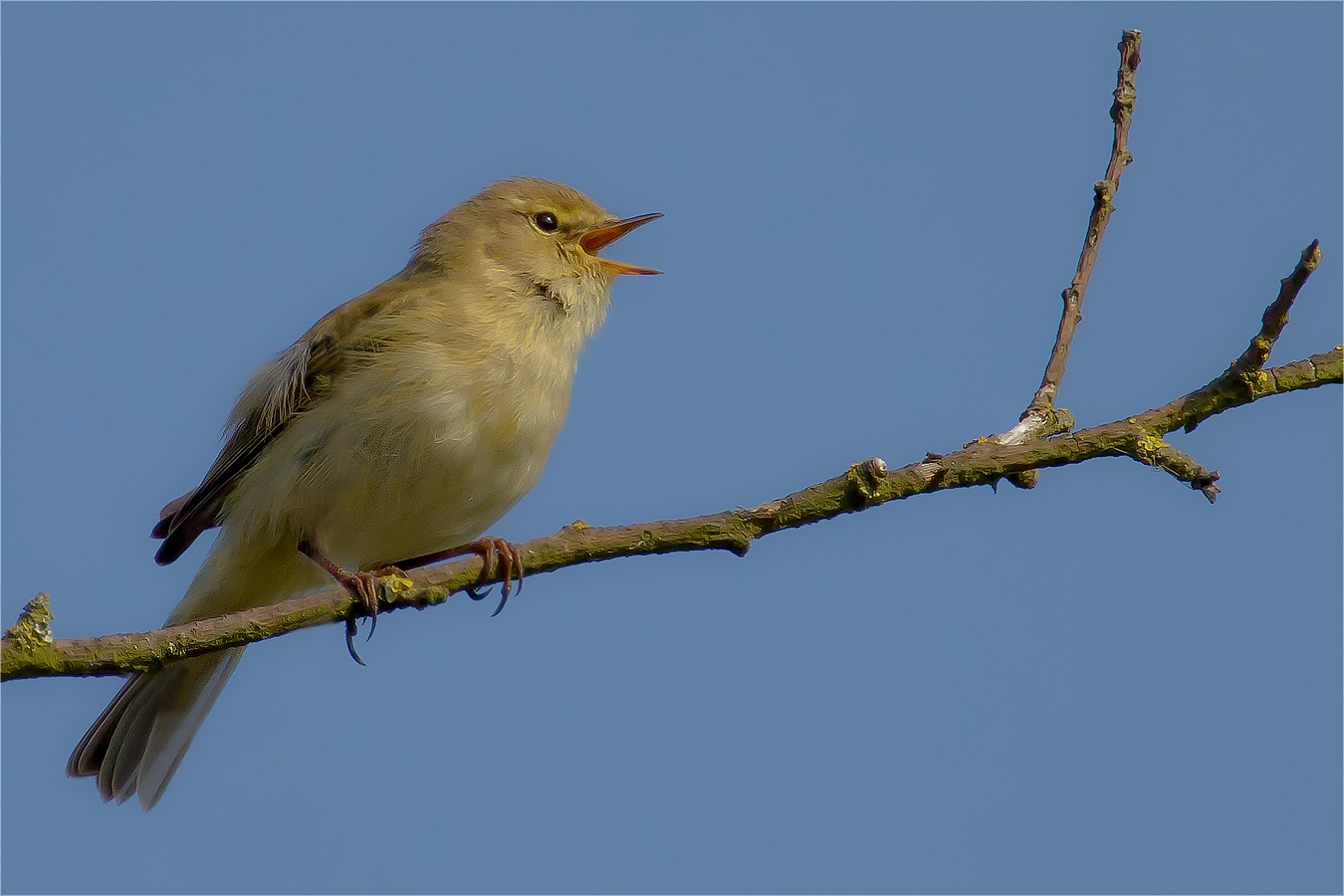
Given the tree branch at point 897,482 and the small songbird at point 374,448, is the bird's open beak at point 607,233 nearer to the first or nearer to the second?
the small songbird at point 374,448

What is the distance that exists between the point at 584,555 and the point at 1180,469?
1.65 m

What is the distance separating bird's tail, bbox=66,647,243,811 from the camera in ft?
16.7

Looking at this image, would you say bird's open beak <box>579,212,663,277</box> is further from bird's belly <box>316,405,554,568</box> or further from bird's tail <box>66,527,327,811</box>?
bird's tail <box>66,527,327,811</box>

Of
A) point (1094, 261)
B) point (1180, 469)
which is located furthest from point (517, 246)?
point (1180, 469)

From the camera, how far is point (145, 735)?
16.8 ft

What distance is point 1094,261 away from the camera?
11.8 feet

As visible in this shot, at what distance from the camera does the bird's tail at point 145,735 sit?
508cm

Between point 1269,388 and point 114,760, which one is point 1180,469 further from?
point 114,760

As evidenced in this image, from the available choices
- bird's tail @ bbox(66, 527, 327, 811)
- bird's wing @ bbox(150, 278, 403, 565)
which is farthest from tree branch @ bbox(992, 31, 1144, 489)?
bird's tail @ bbox(66, 527, 327, 811)

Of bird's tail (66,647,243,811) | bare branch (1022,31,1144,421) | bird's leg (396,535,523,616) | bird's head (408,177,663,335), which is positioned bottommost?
bird's tail (66,647,243,811)

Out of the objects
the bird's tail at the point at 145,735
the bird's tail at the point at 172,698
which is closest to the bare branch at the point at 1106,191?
the bird's tail at the point at 172,698

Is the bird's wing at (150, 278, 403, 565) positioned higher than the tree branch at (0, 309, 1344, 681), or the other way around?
the bird's wing at (150, 278, 403, 565)

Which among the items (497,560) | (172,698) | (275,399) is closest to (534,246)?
(275,399)

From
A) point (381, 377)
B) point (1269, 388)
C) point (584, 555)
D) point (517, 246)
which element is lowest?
point (584, 555)
